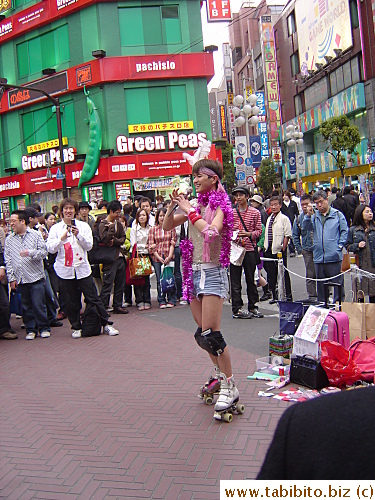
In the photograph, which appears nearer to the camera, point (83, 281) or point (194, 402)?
point (194, 402)

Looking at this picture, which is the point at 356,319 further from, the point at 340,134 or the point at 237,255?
the point at 340,134

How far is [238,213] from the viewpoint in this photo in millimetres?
9266

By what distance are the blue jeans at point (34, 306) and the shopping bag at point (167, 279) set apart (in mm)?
2355

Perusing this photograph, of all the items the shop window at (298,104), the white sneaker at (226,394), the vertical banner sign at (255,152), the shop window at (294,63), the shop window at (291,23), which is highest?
the shop window at (291,23)

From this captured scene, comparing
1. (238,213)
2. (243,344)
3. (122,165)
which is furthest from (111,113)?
(243,344)

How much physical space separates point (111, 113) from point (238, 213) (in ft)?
59.6

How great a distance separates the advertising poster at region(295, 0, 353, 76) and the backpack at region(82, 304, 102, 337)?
3723cm

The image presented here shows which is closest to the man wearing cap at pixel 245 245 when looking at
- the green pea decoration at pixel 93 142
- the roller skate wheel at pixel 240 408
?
the roller skate wheel at pixel 240 408

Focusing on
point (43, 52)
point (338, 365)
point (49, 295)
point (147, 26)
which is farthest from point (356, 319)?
point (43, 52)

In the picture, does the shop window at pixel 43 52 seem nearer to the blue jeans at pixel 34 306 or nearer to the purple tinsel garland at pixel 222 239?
the blue jeans at pixel 34 306

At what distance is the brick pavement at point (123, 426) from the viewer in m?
3.92

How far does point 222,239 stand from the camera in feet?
16.4

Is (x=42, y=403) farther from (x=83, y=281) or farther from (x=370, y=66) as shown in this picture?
(x=370, y=66)

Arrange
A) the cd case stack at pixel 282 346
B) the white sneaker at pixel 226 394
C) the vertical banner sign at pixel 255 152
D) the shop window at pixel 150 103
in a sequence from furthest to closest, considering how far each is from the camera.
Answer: the shop window at pixel 150 103 → the vertical banner sign at pixel 255 152 → the cd case stack at pixel 282 346 → the white sneaker at pixel 226 394
